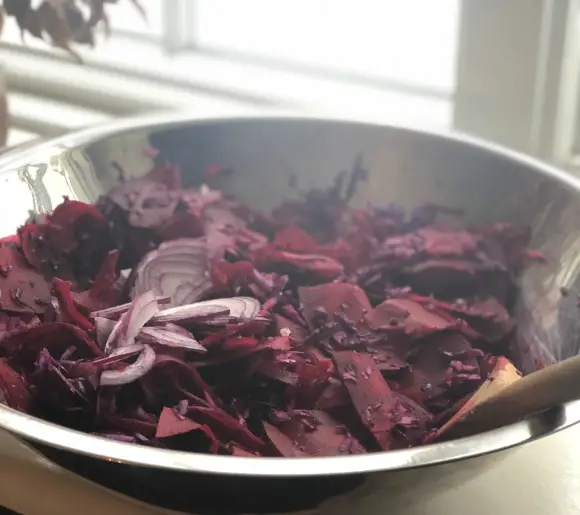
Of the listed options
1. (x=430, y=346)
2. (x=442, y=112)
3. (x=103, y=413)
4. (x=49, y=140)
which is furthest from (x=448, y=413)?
(x=442, y=112)

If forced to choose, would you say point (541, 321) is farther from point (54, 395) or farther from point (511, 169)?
point (54, 395)

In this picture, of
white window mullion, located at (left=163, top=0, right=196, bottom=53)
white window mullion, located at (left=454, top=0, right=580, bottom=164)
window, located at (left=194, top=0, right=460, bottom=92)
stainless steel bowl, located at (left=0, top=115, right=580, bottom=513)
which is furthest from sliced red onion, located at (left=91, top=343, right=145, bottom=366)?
white window mullion, located at (left=163, top=0, right=196, bottom=53)

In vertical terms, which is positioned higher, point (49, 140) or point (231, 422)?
point (49, 140)

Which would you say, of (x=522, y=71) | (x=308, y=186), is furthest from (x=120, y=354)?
(x=522, y=71)

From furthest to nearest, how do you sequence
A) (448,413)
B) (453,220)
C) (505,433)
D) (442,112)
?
(442,112) < (453,220) < (448,413) < (505,433)

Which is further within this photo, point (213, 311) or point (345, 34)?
point (345, 34)

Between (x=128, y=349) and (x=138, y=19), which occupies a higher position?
(x=138, y=19)

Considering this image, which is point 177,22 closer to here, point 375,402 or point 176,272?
point 176,272
